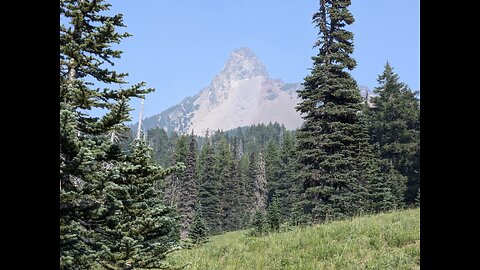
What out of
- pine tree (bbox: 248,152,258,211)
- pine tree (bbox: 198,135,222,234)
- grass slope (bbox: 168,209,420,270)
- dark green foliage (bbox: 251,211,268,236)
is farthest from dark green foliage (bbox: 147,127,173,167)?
grass slope (bbox: 168,209,420,270)

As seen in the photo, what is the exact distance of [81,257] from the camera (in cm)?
632

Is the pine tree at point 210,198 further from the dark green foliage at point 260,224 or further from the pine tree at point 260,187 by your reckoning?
the dark green foliage at point 260,224

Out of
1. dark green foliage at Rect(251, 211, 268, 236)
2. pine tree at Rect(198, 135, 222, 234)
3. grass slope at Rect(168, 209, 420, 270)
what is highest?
grass slope at Rect(168, 209, 420, 270)

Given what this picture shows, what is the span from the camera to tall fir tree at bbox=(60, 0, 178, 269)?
605 cm

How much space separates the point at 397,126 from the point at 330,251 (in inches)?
1689

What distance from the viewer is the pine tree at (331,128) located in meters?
24.4

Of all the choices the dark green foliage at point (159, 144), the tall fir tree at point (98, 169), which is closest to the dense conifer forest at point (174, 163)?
the tall fir tree at point (98, 169)

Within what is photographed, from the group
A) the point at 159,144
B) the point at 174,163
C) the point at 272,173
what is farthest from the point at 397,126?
the point at 159,144

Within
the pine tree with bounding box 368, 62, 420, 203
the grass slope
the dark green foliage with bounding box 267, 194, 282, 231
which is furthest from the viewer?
the pine tree with bounding box 368, 62, 420, 203

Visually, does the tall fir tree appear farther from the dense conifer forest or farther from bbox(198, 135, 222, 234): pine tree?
bbox(198, 135, 222, 234): pine tree

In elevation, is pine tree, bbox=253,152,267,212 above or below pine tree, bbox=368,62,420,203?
below

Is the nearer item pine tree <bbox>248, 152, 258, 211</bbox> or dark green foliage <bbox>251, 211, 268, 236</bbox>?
dark green foliage <bbox>251, 211, 268, 236</bbox>

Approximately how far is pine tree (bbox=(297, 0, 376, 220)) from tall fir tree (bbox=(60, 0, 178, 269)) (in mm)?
17494
